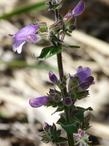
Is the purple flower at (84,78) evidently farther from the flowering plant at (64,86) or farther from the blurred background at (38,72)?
the blurred background at (38,72)

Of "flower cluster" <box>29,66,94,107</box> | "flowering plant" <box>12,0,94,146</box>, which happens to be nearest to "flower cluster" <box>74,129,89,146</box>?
"flowering plant" <box>12,0,94,146</box>

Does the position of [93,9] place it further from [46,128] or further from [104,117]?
[46,128]

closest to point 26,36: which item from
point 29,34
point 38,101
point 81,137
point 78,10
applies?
point 29,34

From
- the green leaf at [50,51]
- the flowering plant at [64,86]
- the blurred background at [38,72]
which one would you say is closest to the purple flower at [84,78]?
the flowering plant at [64,86]

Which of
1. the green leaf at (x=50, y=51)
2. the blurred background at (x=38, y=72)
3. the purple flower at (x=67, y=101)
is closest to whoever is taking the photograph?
the green leaf at (x=50, y=51)

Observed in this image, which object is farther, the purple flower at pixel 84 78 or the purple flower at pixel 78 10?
the purple flower at pixel 84 78

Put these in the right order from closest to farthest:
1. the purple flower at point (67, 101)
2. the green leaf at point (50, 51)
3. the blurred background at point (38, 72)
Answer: the green leaf at point (50, 51) → the purple flower at point (67, 101) → the blurred background at point (38, 72)

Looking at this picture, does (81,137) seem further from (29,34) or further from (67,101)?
(29,34)
